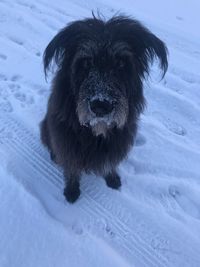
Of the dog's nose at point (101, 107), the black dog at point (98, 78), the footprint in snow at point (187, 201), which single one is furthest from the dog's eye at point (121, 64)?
the footprint in snow at point (187, 201)

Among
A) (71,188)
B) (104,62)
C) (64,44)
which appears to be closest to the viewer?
(104,62)

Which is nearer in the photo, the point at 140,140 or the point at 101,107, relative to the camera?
the point at 101,107

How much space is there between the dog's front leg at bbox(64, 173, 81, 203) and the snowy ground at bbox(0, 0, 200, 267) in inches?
2.5

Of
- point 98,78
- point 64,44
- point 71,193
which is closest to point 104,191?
point 71,193

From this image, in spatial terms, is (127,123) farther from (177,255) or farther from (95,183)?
(177,255)

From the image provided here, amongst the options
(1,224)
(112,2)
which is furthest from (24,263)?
(112,2)

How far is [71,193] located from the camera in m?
3.15

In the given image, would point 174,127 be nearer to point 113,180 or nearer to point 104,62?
point 113,180

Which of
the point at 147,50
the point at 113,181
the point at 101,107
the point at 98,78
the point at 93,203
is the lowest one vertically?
the point at 93,203

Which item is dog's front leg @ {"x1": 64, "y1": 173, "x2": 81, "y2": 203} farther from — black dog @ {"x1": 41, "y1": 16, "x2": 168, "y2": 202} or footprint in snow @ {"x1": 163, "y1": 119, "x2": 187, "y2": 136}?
footprint in snow @ {"x1": 163, "y1": 119, "x2": 187, "y2": 136}

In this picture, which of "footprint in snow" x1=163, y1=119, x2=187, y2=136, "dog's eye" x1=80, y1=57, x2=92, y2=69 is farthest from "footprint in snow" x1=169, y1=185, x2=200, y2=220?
"dog's eye" x1=80, y1=57, x2=92, y2=69

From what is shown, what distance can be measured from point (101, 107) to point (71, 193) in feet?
3.75

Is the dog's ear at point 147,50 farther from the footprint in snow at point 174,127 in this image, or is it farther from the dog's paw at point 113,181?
the footprint in snow at point 174,127

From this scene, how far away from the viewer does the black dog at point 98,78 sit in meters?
2.27
